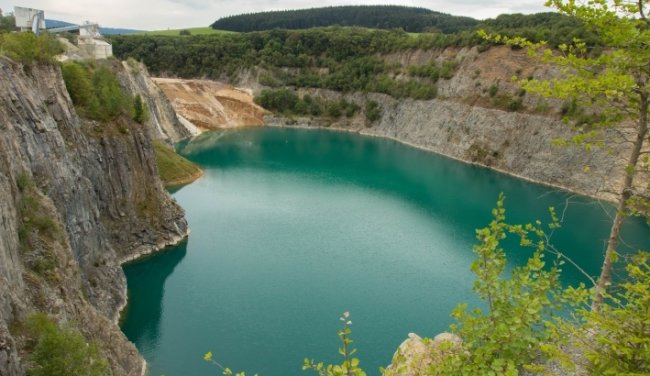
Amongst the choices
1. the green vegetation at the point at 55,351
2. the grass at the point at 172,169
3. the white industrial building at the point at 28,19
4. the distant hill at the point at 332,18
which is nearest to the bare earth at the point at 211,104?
the grass at the point at 172,169

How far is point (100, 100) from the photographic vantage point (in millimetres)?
36125

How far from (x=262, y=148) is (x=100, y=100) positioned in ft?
153

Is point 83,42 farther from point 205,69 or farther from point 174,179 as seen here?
point 205,69

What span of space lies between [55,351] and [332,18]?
17421cm

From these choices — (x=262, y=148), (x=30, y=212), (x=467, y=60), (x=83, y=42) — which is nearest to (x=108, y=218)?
(x=30, y=212)

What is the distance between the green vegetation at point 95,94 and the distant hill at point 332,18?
444ft

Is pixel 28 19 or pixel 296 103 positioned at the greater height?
pixel 28 19

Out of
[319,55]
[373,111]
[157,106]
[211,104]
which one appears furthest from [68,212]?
[319,55]

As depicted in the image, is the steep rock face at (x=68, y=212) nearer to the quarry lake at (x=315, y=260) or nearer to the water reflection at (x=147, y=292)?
the water reflection at (x=147, y=292)

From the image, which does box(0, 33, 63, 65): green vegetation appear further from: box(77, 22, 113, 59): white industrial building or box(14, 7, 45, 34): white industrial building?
box(77, 22, 113, 59): white industrial building

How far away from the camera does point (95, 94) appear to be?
118 ft

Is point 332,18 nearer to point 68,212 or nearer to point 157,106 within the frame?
point 157,106

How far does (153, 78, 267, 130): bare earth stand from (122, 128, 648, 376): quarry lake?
2928 cm

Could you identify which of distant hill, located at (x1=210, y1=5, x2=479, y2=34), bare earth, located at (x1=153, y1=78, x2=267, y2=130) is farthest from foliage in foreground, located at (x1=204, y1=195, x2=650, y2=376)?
distant hill, located at (x1=210, y1=5, x2=479, y2=34)
